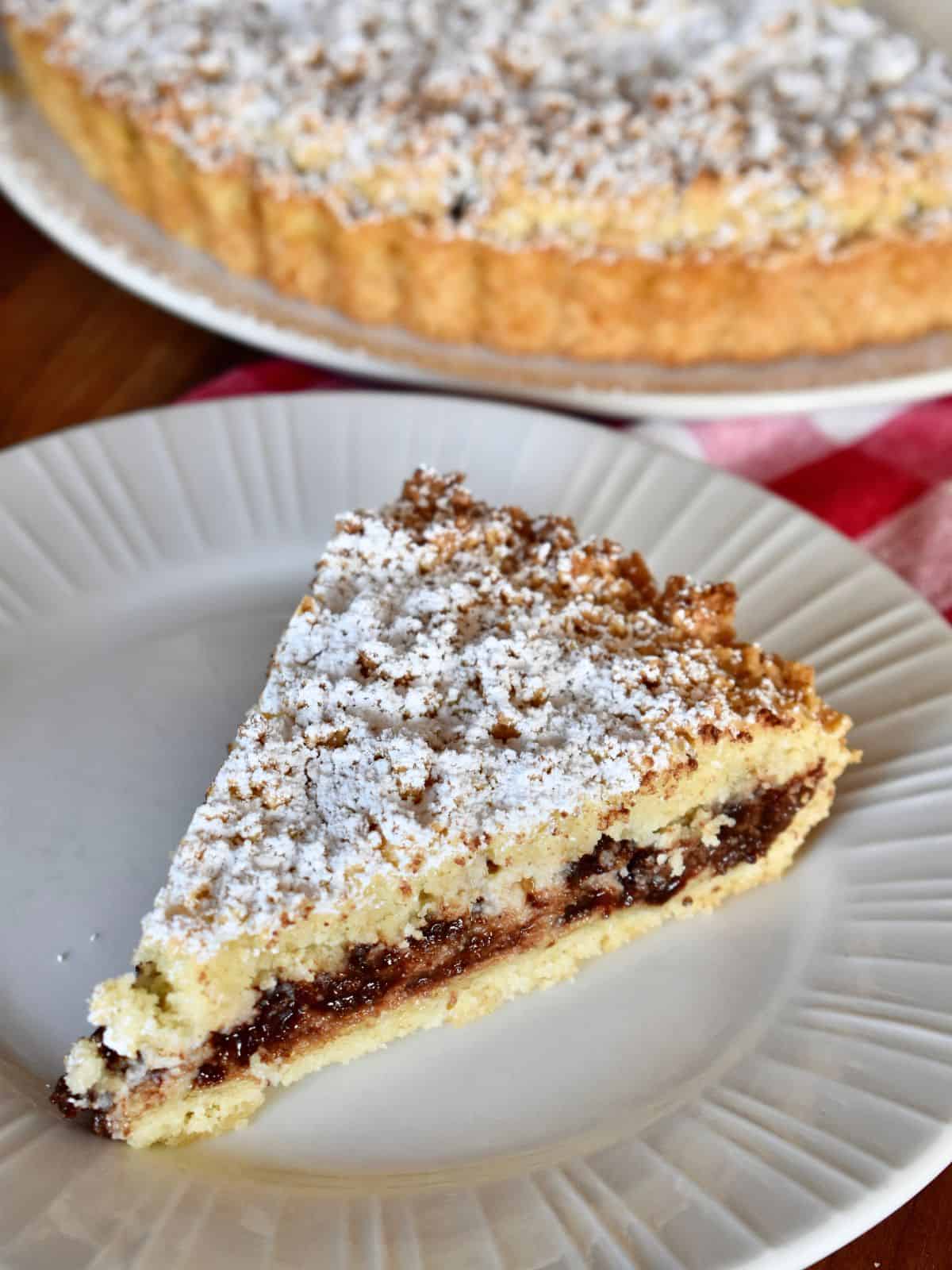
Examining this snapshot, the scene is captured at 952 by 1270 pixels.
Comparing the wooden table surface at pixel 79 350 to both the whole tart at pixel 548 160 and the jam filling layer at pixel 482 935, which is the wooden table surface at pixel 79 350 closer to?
the whole tart at pixel 548 160

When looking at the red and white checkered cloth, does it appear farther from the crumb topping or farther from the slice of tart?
the slice of tart

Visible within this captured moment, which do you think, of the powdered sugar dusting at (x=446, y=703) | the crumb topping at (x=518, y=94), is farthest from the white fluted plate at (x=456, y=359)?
the powdered sugar dusting at (x=446, y=703)

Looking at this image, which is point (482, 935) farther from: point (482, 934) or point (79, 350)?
point (79, 350)

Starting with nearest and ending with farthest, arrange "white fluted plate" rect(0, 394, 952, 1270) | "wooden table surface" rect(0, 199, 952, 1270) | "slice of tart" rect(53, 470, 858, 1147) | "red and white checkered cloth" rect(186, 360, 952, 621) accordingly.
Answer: "white fluted plate" rect(0, 394, 952, 1270) < "slice of tart" rect(53, 470, 858, 1147) < "red and white checkered cloth" rect(186, 360, 952, 621) < "wooden table surface" rect(0, 199, 952, 1270)

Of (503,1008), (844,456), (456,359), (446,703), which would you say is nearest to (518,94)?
(456,359)

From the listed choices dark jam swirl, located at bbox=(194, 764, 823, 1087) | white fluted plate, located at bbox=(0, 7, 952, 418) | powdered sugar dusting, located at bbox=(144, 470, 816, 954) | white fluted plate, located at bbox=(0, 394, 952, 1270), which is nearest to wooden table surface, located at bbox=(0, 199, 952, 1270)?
white fluted plate, located at bbox=(0, 7, 952, 418)
